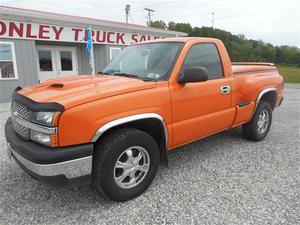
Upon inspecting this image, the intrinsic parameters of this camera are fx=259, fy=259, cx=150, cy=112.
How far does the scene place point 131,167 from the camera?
2.97 metres

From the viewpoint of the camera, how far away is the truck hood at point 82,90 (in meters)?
2.53

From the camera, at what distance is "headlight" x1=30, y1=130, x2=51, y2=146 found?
2432 mm

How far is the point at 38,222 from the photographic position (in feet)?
8.68

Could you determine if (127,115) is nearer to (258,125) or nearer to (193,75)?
(193,75)

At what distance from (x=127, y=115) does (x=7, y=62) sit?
9.81 m

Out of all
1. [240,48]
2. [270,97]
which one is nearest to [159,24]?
[240,48]

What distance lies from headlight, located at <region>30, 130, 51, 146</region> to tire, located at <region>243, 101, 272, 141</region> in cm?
376

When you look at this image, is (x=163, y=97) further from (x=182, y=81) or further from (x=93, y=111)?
(x=93, y=111)

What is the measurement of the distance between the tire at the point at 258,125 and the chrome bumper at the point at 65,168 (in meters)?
3.43

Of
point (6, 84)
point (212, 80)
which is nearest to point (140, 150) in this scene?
point (212, 80)

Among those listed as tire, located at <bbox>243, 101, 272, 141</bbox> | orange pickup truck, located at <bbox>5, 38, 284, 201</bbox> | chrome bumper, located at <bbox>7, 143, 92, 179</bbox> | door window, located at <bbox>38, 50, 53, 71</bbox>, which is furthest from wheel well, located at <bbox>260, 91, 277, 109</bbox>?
door window, located at <bbox>38, 50, 53, 71</bbox>

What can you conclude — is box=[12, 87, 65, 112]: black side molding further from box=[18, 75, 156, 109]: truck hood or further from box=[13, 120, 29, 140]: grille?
box=[13, 120, 29, 140]: grille

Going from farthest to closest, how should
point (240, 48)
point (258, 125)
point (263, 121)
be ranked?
1. point (240, 48)
2. point (263, 121)
3. point (258, 125)

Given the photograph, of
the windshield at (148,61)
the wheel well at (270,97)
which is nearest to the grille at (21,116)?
the windshield at (148,61)
